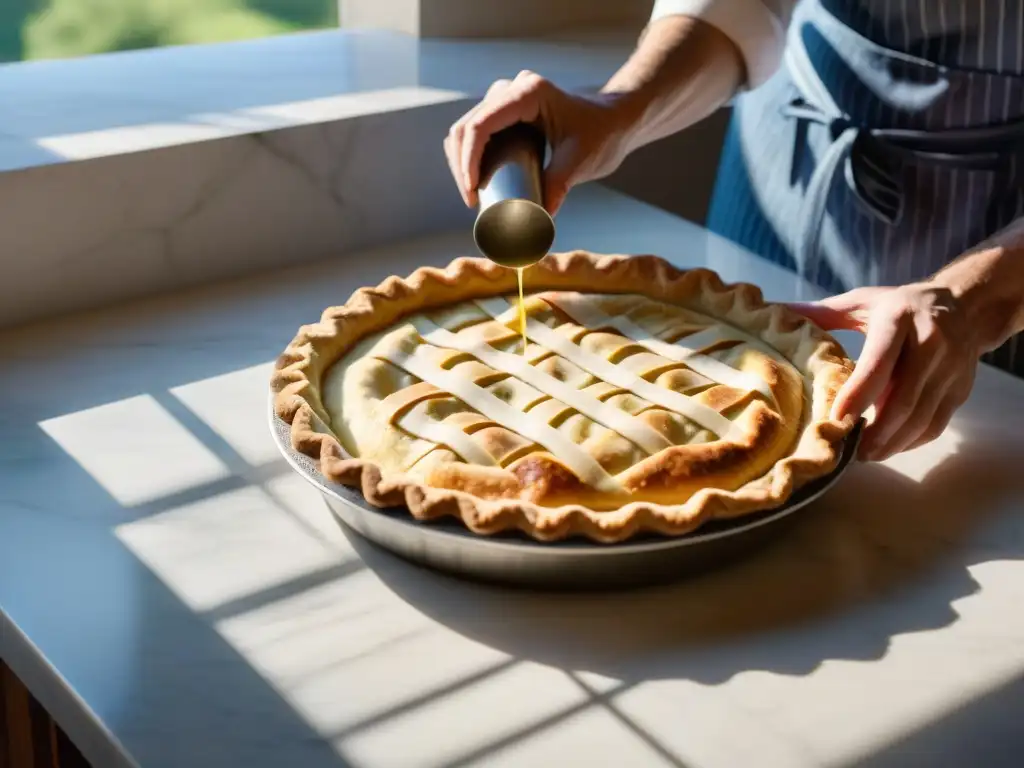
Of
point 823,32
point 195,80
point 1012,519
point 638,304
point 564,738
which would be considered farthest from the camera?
point 195,80

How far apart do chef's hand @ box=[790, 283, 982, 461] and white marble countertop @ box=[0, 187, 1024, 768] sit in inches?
3.0

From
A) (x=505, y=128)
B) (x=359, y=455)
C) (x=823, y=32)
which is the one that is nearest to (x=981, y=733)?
(x=359, y=455)

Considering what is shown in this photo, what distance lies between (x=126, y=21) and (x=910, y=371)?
14.6 ft

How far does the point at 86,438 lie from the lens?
1244 millimetres

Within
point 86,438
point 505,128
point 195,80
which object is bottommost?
point 86,438

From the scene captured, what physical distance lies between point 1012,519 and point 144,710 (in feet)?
2.45

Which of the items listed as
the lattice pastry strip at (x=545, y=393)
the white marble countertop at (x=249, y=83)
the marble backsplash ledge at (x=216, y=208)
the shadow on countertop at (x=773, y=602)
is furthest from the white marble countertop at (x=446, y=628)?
the white marble countertop at (x=249, y=83)

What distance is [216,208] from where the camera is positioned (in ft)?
5.24

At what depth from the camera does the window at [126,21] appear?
13.8 ft

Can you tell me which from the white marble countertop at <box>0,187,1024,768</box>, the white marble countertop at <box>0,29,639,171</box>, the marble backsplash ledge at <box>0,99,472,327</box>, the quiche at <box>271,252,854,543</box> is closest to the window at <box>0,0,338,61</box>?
Answer: the white marble countertop at <box>0,29,639,171</box>

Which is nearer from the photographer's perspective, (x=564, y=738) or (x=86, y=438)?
(x=564, y=738)

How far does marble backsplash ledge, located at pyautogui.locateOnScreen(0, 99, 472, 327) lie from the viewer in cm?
147

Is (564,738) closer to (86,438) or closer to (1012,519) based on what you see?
(1012,519)

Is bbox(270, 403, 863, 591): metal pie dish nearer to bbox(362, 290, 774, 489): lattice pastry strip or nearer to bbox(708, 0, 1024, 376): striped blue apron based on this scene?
bbox(362, 290, 774, 489): lattice pastry strip
